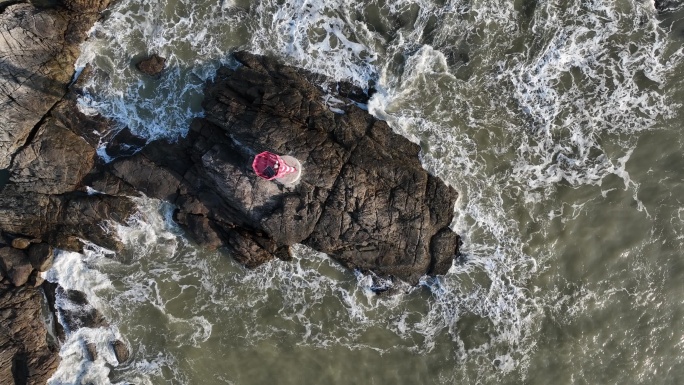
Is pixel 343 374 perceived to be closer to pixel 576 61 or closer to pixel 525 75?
pixel 525 75

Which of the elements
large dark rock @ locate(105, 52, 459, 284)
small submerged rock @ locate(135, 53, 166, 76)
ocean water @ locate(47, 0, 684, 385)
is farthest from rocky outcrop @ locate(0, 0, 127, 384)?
small submerged rock @ locate(135, 53, 166, 76)

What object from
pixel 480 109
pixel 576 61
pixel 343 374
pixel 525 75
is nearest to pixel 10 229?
pixel 343 374

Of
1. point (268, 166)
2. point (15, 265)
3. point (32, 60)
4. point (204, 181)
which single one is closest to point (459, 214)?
point (268, 166)

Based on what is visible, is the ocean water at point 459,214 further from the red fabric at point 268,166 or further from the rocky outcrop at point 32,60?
the red fabric at point 268,166

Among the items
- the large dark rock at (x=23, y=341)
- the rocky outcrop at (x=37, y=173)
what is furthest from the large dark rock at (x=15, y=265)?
the large dark rock at (x=23, y=341)

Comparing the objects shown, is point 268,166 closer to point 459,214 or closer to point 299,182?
point 299,182
